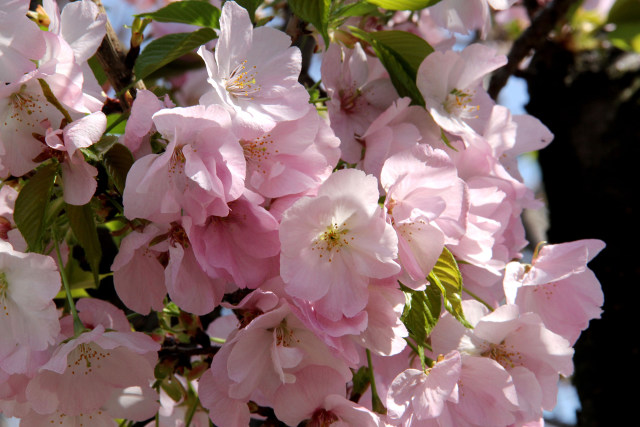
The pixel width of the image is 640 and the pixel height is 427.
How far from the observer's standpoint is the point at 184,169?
73cm

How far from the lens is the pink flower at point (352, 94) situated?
A: 97 centimetres

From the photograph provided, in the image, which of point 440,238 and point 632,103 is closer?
point 440,238

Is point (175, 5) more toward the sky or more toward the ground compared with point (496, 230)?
more toward the sky

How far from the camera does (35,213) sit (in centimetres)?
82

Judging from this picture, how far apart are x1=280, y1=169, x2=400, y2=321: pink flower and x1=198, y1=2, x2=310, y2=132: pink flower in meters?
0.11

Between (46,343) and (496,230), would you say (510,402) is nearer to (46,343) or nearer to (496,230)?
(496,230)

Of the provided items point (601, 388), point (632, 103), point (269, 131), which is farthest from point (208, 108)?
point (632, 103)

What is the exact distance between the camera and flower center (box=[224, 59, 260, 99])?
0.85m

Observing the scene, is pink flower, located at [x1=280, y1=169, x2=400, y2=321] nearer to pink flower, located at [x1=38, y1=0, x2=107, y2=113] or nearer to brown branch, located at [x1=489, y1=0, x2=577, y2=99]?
pink flower, located at [x1=38, y1=0, x2=107, y2=113]

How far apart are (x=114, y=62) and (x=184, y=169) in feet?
1.13

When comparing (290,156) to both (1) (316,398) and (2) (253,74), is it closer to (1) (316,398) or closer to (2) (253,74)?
(2) (253,74)

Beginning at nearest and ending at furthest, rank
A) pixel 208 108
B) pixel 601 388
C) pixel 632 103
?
pixel 208 108 < pixel 601 388 < pixel 632 103

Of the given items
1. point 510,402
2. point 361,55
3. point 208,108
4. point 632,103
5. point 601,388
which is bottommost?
point 601,388

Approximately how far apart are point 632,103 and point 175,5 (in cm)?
134
